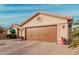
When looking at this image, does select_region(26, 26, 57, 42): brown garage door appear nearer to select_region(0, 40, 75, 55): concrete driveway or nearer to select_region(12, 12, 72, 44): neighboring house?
select_region(12, 12, 72, 44): neighboring house

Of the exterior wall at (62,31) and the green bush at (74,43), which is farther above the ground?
the exterior wall at (62,31)

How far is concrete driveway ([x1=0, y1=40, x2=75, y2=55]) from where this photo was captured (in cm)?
544

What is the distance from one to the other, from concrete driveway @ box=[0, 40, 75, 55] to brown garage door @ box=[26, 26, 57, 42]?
11 cm

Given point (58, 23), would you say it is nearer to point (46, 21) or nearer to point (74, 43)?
point (46, 21)

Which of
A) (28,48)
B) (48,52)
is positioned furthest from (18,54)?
(48,52)

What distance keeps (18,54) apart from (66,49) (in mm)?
970

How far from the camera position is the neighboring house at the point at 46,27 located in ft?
17.9

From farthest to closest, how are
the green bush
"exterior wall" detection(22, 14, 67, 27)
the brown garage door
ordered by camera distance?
the brown garage door < "exterior wall" detection(22, 14, 67, 27) < the green bush

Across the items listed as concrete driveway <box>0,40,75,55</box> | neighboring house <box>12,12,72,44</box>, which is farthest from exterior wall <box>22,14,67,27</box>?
concrete driveway <box>0,40,75,55</box>

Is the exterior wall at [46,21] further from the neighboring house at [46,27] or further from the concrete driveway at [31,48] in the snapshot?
the concrete driveway at [31,48]

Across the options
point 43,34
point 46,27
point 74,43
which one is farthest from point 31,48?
point 74,43

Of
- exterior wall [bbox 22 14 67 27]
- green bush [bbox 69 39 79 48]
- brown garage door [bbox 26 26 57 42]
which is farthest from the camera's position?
brown garage door [bbox 26 26 57 42]

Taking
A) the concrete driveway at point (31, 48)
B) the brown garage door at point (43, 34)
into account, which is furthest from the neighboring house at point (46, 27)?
the concrete driveway at point (31, 48)

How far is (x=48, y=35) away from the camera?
18.5 ft
